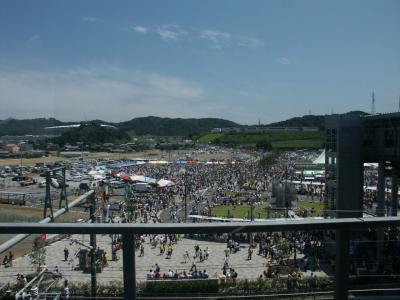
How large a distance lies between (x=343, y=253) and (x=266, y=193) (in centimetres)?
3448

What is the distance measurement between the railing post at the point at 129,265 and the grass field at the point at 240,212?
22942mm

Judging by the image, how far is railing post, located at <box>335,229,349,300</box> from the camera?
182 centimetres

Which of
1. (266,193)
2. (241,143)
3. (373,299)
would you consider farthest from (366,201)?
(241,143)

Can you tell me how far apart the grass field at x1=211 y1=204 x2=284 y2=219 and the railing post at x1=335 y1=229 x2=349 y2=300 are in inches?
892

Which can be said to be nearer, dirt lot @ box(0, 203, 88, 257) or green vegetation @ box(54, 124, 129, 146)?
dirt lot @ box(0, 203, 88, 257)

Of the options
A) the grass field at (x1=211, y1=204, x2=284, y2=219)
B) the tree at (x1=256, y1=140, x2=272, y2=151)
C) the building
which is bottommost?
the grass field at (x1=211, y1=204, x2=284, y2=219)

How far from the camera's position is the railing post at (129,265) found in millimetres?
1743

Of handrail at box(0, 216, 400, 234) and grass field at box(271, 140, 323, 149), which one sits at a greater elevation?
handrail at box(0, 216, 400, 234)

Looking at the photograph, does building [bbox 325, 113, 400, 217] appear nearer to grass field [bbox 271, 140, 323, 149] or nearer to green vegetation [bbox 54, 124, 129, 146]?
grass field [bbox 271, 140, 323, 149]

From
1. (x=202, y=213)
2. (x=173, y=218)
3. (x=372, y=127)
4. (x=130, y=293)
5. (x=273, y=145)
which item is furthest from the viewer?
(x=273, y=145)

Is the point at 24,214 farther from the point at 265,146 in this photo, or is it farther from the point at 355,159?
the point at 265,146

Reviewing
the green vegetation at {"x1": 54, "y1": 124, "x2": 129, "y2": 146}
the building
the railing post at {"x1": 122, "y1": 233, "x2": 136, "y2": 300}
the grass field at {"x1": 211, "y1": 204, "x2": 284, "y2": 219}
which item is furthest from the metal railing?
the green vegetation at {"x1": 54, "y1": 124, "x2": 129, "y2": 146}

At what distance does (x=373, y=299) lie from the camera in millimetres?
1989

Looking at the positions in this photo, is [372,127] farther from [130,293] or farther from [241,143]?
[241,143]
